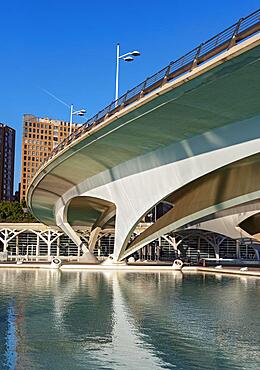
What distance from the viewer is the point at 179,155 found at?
94.9ft

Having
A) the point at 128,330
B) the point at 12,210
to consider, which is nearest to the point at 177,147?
the point at 128,330

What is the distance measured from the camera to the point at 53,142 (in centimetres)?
14738

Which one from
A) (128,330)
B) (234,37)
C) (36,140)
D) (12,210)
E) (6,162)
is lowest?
(128,330)

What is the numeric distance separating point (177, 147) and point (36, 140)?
12036 centimetres

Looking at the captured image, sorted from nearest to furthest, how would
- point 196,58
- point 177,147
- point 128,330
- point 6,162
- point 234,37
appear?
point 128,330
point 234,37
point 196,58
point 177,147
point 6,162

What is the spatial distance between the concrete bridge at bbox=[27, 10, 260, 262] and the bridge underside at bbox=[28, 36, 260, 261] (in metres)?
0.05

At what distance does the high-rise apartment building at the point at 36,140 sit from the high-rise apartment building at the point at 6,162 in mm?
6530

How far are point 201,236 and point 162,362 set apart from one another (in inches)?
2357

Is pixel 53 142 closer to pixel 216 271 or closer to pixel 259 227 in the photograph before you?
pixel 259 227

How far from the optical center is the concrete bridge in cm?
2080

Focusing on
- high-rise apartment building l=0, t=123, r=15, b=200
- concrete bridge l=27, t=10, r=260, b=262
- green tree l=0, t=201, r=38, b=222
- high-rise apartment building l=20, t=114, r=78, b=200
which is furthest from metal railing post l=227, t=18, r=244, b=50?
high-rise apartment building l=0, t=123, r=15, b=200

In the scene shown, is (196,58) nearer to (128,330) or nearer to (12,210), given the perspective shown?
(128,330)

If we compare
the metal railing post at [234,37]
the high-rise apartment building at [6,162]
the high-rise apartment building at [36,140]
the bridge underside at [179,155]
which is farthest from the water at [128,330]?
the high-rise apartment building at [6,162]

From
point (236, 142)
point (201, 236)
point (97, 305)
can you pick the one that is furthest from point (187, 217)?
point (201, 236)
